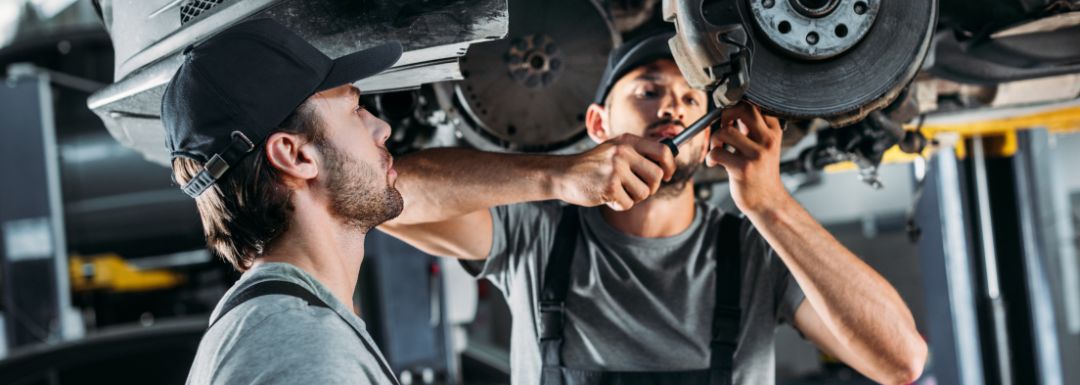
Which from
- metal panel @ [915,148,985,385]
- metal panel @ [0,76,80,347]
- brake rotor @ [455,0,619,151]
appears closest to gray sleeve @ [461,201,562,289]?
brake rotor @ [455,0,619,151]

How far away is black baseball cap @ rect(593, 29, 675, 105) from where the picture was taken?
5.88ft

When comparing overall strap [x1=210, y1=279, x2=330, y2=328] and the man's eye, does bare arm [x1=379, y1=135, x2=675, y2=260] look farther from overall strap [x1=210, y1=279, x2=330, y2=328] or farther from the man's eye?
overall strap [x1=210, y1=279, x2=330, y2=328]

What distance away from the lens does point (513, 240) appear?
1.89 m

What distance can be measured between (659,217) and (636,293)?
17cm

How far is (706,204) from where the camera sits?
78.5 inches

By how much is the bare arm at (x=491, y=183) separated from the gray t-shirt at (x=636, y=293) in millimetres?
107

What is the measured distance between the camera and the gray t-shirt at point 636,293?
1.73 m

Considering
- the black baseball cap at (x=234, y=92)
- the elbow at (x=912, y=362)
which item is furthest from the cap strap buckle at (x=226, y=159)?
the elbow at (x=912, y=362)

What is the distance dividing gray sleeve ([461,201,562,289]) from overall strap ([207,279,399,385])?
79cm

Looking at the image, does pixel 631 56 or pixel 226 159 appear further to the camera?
pixel 631 56

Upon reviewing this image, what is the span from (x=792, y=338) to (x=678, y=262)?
5.68m

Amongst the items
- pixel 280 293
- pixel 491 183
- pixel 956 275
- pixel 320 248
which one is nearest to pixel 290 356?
pixel 280 293

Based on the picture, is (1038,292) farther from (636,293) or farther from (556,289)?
(556,289)

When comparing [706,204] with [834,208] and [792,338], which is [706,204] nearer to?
[792,338]
